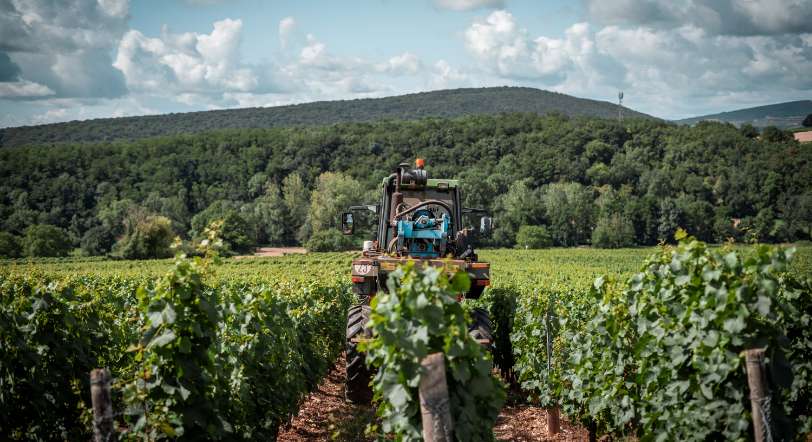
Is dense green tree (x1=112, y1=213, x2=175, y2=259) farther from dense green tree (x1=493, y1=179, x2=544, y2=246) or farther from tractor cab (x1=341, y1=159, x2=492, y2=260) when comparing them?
tractor cab (x1=341, y1=159, x2=492, y2=260)

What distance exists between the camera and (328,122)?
147 metres

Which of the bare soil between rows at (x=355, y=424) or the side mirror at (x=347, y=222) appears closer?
the bare soil between rows at (x=355, y=424)

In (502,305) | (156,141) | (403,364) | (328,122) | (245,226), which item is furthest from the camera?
(328,122)

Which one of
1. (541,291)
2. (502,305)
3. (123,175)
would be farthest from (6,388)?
(123,175)

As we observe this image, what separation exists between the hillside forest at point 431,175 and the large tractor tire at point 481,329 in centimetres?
4156

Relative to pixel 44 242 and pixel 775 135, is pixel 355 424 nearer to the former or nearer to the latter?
pixel 44 242

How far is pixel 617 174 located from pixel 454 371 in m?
73.8

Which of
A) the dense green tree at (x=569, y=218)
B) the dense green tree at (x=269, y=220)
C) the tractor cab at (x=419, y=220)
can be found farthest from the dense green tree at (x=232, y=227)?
the tractor cab at (x=419, y=220)

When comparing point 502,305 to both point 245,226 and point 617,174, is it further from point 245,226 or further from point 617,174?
point 617,174

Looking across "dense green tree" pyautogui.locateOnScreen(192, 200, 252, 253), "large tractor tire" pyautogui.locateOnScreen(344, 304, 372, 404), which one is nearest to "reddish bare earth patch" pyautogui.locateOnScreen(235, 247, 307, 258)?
"dense green tree" pyautogui.locateOnScreen(192, 200, 252, 253)

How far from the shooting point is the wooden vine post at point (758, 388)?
3818 mm

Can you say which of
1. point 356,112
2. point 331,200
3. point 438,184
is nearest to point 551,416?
point 438,184

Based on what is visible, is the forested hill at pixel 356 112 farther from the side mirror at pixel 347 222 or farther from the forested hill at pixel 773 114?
the side mirror at pixel 347 222

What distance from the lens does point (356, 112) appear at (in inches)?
5930
